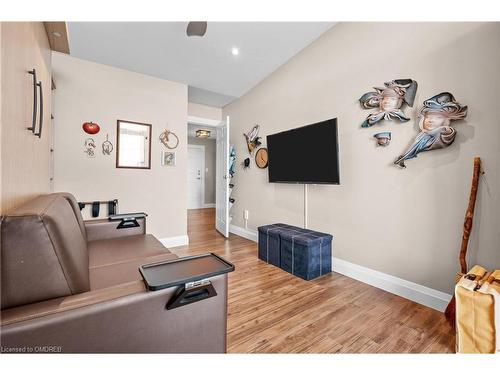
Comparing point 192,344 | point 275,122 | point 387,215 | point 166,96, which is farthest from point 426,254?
point 166,96

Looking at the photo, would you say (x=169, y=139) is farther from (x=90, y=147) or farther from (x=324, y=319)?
(x=324, y=319)

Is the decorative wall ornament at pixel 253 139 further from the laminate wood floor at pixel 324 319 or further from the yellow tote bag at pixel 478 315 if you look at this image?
the yellow tote bag at pixel 478 315

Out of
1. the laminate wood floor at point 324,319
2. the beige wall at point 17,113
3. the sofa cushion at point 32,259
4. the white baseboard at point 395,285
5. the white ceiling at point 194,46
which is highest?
the white ceiling at point 194,46

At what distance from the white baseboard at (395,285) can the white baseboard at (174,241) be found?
2254 millimetres

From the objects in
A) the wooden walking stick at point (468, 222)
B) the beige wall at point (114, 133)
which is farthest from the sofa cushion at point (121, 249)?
the wooden walking stick at point (468, 222)

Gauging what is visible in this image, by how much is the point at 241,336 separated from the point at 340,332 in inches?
26.1

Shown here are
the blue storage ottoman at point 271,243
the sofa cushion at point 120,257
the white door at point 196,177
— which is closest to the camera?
the sofa cushion at point 120,257

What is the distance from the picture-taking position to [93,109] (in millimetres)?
2936

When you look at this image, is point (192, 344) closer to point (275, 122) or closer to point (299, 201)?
point (299, 201)

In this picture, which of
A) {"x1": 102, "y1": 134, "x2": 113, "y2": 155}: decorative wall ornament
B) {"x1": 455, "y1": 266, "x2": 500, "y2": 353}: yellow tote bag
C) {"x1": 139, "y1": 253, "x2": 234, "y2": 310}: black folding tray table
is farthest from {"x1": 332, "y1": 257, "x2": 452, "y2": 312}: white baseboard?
{"x1": 102, "y1": 134, "x2": 113, "y2": 155}: decorative wall ornament

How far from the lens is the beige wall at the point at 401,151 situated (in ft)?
5.13

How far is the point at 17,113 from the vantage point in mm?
1057

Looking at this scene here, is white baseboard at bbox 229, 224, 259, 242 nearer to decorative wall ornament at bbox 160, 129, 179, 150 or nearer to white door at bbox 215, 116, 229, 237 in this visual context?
white door at bbox 215, 116, 229, 237

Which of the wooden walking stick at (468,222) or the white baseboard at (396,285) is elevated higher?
the wooden walking stick at (468,222)
